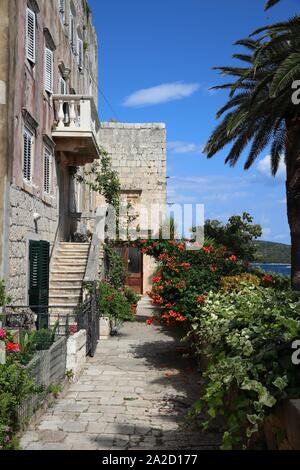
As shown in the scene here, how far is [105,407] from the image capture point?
22.6ft

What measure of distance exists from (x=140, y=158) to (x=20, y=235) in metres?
15.7

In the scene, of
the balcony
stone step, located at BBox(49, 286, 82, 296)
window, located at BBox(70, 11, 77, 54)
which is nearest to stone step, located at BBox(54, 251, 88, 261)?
stone step, located at BBox(49, 286, 82, 296)

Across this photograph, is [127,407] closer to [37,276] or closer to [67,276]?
[37,276]

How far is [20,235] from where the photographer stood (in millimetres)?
10250

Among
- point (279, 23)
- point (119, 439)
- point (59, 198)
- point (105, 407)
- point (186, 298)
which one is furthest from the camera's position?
point (59, 198)

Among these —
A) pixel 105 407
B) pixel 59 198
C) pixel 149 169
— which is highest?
pixel 149 169

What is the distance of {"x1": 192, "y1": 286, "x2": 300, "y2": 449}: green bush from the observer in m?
3.49

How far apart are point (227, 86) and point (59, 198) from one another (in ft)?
20.7

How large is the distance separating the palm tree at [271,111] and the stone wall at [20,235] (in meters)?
5.17

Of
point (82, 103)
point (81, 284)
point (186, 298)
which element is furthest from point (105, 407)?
point (82, 103)

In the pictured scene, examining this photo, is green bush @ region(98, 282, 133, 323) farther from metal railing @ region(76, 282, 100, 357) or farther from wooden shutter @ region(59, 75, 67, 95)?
wooden shutter @ region(59, 75, 67, 95)

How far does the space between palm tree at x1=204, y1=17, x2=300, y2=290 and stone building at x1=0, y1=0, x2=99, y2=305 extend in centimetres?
442

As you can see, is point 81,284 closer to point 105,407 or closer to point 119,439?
point 105,407

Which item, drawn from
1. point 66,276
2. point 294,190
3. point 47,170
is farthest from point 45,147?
point 294,190
